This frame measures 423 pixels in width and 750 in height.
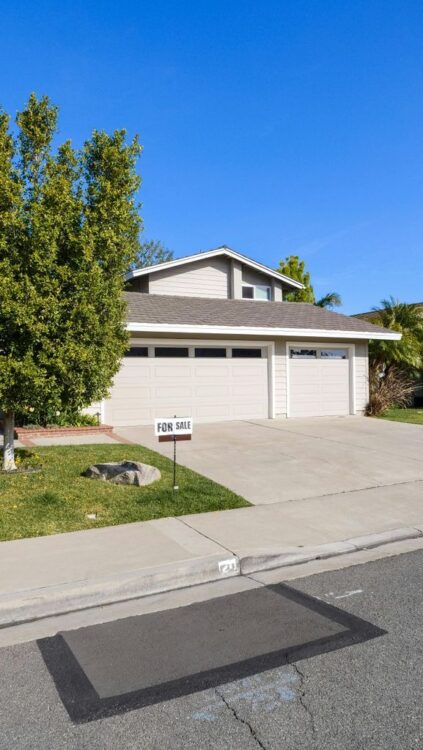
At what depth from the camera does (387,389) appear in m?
19.4

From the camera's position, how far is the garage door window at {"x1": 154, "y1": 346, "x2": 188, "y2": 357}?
15.5 meters

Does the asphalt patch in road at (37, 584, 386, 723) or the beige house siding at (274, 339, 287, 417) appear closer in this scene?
the asphalt patch in road at (37, 584, 386, 723)

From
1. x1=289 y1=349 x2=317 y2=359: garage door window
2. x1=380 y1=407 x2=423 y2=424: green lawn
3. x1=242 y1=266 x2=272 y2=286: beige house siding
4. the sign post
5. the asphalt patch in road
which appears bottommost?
the asphalt patch in road

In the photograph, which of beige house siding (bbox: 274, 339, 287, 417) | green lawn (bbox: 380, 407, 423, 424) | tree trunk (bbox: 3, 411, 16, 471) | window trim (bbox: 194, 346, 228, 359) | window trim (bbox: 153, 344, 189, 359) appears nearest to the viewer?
tree trunk (bbox: 3, 411, 16, 471)

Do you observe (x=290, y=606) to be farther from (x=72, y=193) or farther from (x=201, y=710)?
(x=72, y=193)

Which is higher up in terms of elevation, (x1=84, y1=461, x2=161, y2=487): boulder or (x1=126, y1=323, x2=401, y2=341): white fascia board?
(x1=126, y1=323, x2=401, y2=341): white fascia board

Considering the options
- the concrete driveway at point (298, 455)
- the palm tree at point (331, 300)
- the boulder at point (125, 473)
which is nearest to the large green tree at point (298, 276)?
the palm tree at point (331, 300)

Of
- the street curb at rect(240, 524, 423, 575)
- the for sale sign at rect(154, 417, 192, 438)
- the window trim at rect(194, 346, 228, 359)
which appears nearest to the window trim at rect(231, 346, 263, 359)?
the window trim at rect(194, 346, 228, 359)

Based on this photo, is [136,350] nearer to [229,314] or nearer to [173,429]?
[229,314]

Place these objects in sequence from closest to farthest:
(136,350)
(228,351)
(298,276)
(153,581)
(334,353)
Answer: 1. (153,581)
2. (136,350)
3. (228,351)
4. (334,353)
5. (298,276)

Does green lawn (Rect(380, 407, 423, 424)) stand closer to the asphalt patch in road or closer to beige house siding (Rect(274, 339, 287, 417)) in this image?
beige house siding (Rect(274, 339, 287, 417))

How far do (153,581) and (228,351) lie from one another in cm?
1195

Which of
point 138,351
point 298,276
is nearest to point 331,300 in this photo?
point 298,276

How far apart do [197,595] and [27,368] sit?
13.8 ft
